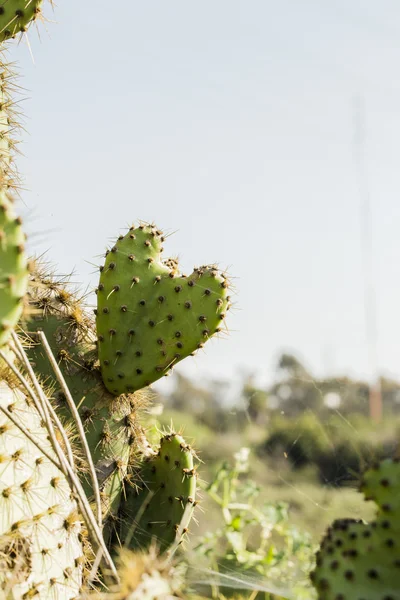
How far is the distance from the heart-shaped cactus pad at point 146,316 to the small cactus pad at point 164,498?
0.60ft

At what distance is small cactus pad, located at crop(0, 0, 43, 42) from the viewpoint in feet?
5.46

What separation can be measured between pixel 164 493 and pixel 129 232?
615 millimetres

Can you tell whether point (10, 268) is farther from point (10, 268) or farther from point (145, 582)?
point (145, 582)

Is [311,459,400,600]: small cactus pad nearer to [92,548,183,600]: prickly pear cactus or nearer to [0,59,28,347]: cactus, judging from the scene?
[92,548,183,600]: prickly pear cactus

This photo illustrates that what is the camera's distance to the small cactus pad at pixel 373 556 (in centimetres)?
94

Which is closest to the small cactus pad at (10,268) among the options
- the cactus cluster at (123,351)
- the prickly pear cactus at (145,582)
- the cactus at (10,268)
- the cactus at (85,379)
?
the cactus at (10,268)

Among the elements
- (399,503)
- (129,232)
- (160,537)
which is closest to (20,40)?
(129,232)

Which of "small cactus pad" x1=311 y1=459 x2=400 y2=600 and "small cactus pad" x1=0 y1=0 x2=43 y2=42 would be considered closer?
"small cactus pad" x1=311 y1=459 x2=400 y2=600

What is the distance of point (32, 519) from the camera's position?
1.16 m

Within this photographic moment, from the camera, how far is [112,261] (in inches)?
64.3

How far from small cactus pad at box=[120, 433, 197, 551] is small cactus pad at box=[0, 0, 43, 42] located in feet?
3.34

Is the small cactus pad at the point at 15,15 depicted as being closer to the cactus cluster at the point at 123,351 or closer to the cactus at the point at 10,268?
the cactus cluster at the point at 123,351

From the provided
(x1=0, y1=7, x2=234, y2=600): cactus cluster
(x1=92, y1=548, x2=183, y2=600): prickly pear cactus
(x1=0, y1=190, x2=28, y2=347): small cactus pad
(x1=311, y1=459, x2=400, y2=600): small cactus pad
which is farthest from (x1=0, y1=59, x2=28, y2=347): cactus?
(x1=0, y1=7, x2=234, y2=600): cactus cluster

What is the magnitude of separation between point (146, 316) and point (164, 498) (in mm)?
424
